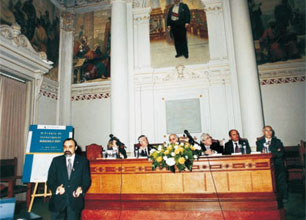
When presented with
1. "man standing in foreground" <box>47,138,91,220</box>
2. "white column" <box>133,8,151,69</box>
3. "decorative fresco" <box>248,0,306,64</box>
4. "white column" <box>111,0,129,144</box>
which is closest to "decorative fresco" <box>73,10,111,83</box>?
"white column" <box>111,0,129,144</box>

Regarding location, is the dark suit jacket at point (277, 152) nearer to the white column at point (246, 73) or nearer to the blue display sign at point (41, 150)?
the white column at point (246, 73)

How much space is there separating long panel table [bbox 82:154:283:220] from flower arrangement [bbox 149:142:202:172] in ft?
0.72

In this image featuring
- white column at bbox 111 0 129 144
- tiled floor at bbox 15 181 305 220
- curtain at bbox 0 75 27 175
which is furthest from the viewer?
white column at bbox 111 0 129 144

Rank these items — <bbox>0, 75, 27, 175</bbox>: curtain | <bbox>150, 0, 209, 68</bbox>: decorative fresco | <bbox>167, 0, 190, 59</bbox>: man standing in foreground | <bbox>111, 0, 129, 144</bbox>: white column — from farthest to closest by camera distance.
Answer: <bbox>167, 0, 190, 59</bbox>: man standing in foreground, <bbox>150, 0, 209, 68</bbox>: decorative fresco, <bbox>111, 0, 129, 144</bbox>: white column, <bbox>0, 75, 27, 175</bbox>: curtain

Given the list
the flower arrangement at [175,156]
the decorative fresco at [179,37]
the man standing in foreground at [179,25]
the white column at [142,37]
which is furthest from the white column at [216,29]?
the flower arrangement at [175,156]

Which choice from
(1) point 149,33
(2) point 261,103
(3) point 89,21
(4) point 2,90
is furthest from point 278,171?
(3) point 89,21

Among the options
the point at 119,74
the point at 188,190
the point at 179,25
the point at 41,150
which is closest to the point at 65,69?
the point at 119,74

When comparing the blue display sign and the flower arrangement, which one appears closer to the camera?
the flower arrangement

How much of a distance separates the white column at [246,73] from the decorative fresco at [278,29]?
2.27ft

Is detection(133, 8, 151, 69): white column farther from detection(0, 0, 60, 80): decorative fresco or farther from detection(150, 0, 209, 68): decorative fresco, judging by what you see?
detection(0, 0, 60, 80): decorative fresco

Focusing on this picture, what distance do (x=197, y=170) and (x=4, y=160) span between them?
16.8ft

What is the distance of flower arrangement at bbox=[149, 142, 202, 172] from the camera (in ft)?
13.2

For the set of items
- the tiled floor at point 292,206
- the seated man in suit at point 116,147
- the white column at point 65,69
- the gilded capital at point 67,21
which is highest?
the gilded capital at point 67,21

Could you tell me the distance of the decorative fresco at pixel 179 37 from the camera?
29.2 ft
